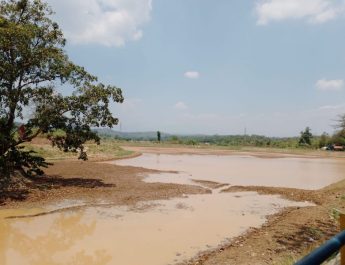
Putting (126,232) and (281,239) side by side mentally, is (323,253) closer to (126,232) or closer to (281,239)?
(281,239)

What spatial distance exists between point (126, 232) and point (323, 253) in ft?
26.0

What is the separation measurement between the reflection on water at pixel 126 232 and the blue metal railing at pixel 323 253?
5603 millimetres

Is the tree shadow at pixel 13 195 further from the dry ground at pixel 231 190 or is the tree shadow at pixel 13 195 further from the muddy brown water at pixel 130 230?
the muddy brown water at pixel 130 230

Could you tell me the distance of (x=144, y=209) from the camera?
40.7 ft

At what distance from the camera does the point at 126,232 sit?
962 cm

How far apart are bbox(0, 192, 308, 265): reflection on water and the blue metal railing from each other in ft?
18.4

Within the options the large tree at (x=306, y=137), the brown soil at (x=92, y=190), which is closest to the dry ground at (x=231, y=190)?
the brown soil at (x=92, y=190)

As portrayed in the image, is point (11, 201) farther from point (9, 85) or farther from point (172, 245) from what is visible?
point (172, 245)

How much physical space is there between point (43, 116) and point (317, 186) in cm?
1392

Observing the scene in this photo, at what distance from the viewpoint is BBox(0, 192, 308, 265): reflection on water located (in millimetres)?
7857

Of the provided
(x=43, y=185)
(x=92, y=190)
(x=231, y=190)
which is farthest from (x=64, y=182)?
(x=231, y=190)

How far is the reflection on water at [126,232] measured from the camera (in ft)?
25.8

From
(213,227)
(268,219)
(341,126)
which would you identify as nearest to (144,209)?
(213,227)

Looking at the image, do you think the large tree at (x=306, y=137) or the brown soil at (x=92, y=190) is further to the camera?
the large tree at (x=306, y=137)
